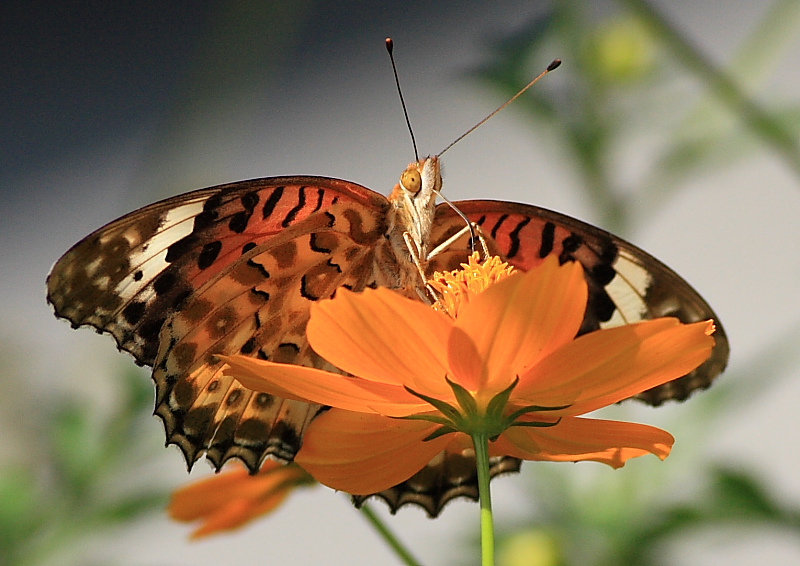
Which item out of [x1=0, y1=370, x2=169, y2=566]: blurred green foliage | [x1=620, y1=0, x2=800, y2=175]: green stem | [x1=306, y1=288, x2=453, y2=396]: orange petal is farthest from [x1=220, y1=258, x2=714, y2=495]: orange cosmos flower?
[x1=0, y1=370, x2=169, y2=566]: blurred green foliage

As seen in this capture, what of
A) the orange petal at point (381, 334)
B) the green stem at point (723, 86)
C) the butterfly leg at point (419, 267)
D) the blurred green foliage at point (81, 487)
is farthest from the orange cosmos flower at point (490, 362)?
the blurred green foliage at point (81, 487)

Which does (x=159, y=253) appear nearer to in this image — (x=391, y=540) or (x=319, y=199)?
(x=319, y=199)

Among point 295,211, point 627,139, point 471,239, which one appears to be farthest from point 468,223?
point 627,139

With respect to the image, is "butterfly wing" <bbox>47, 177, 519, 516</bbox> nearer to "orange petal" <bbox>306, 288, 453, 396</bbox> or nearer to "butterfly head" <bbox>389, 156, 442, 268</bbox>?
"butterfly head" <bbox>389, 156, 442, 268</bbox>

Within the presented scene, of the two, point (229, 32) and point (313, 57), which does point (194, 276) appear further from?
point (313, 57)

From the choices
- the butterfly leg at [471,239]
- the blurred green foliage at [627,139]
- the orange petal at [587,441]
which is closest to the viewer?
the orange petal at [587,441]

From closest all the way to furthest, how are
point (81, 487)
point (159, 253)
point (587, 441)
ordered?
1. point (587, 441)
2. point (159, 253)
3. point (81, 487)

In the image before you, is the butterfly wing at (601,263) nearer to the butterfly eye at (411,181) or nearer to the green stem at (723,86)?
the butterfly eye at (411,181)
